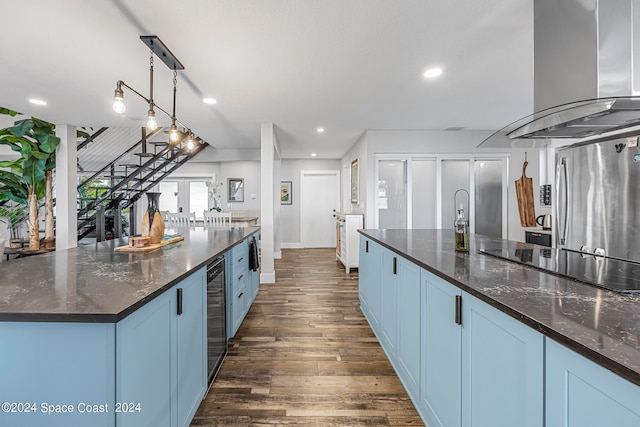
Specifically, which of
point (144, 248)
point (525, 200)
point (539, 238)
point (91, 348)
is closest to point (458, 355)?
point (91, 348)

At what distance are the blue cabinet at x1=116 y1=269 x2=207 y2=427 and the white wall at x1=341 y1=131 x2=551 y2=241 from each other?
399cm

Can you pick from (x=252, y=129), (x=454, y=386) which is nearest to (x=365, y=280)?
(x=454, y=386)

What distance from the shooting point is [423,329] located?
5.01 ft

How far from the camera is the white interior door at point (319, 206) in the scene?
26.5 feet

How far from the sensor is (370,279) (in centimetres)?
284

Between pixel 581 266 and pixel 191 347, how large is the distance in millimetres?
1898

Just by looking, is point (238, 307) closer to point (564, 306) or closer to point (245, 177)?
point (564, 306)

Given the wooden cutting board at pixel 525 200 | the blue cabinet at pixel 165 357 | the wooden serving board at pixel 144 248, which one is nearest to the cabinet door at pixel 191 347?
the blue cabinet at pixel 165 357

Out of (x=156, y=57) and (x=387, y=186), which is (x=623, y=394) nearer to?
(x=156, y=57)

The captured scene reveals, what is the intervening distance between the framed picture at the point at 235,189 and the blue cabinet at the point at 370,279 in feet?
16.6

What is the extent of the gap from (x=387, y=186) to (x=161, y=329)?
4665 millimetres

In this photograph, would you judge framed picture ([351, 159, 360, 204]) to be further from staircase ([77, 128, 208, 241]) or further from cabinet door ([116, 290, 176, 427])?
cabinet door ([116, 290, 176, 427])

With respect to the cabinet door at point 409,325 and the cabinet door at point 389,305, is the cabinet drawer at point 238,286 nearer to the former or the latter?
the cabinet door at point 389,305

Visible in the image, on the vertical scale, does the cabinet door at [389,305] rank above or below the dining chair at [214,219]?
below
